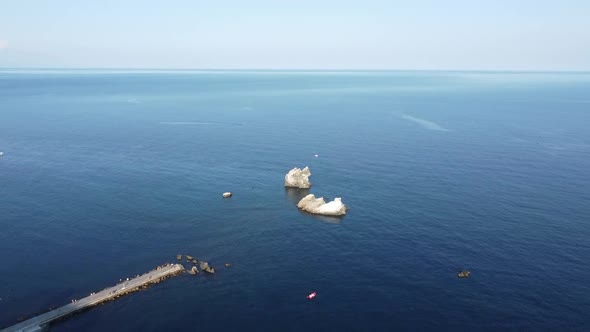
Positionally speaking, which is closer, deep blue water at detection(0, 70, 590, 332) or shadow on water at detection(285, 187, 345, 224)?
deep blue water at detection(0, 70, 590, 332)

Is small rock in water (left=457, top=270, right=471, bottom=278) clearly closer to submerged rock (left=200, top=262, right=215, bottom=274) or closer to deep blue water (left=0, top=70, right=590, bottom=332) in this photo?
deep blue water (left=0, top=70, right=590, bottom=332)

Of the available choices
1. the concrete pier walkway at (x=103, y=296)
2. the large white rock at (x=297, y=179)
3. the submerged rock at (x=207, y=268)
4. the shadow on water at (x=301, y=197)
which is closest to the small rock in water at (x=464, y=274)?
the shadow on water at (x=301, y=197)

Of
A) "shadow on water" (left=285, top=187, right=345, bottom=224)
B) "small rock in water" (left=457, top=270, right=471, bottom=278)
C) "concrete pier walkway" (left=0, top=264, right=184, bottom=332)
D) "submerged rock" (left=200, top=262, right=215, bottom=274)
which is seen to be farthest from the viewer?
"shadow on water" (left=285, top=187, right=345, bottom=224)

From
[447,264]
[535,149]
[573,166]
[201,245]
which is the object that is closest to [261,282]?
[201,245]

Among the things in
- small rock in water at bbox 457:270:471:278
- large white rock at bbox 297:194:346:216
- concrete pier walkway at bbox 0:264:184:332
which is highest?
large white rock at bbox 297:194:346:216

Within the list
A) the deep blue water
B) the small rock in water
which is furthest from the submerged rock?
the small rock in water

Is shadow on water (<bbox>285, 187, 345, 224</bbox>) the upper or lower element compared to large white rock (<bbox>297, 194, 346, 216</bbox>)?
lower

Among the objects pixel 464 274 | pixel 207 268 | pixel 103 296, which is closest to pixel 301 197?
pixel 207 268
